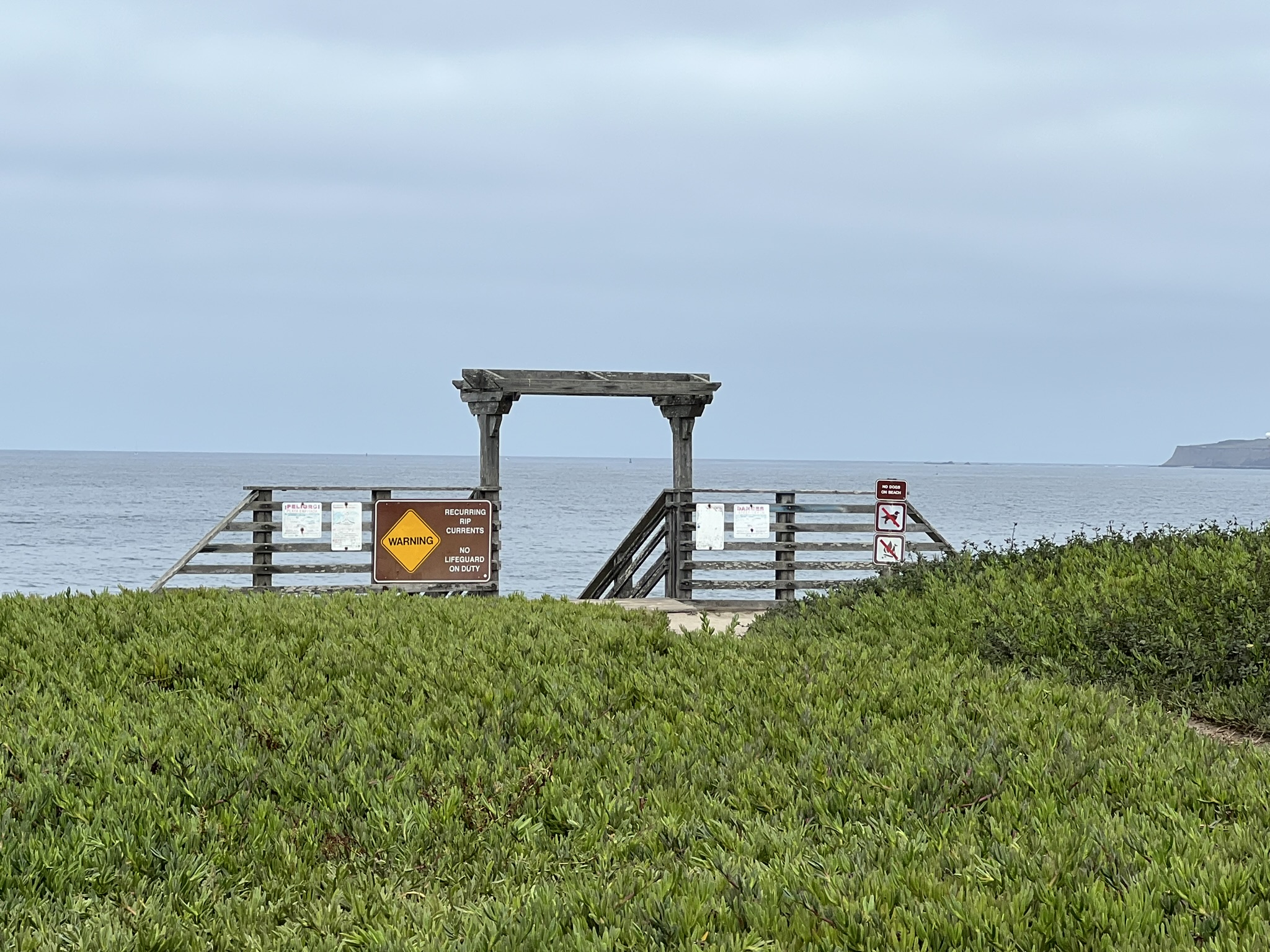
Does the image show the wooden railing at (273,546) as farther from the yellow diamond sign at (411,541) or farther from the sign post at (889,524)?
the sign post at (889,524)

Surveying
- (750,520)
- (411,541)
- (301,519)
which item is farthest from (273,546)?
(750,520)

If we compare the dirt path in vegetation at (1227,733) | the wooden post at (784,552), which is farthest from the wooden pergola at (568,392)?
the dirt path in vegetation at (1227,733)

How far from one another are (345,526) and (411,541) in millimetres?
913

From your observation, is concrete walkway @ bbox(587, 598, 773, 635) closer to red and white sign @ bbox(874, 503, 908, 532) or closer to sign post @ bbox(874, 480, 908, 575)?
sign post @ bbox(874, 480, 908, 575)

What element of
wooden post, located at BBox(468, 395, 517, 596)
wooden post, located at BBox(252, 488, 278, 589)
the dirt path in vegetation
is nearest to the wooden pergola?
wooden post, located at BBox(468, 395, 517, 596)

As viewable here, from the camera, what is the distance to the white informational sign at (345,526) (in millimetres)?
15758

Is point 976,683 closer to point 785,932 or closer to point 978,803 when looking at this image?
point 978,803

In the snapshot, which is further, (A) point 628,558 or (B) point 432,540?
(A) point 628,558

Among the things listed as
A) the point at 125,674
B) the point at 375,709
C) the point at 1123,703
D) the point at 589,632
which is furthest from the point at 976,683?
the point at 125,674

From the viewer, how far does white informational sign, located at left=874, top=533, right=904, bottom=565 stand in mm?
14961

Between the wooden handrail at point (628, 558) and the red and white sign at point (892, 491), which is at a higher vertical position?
the red and white sign at point (892, 491)

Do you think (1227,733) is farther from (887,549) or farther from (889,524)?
(889,524)

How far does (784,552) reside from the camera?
1773 centimetres

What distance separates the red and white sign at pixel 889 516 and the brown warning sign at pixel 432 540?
5457 millimetres
